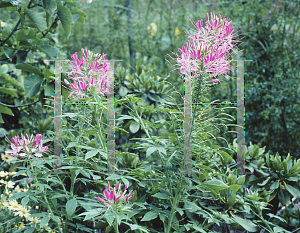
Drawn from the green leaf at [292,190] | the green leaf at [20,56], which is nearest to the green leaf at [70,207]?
the green leaf at [20,56]

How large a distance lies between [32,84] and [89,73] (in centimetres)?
48

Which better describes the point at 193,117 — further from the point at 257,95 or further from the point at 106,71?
the point at 257,95

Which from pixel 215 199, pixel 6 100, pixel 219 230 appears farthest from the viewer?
pixel 6 100

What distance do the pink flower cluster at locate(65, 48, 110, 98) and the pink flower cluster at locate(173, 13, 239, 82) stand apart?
278 millimetres

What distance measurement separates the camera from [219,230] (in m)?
1.31

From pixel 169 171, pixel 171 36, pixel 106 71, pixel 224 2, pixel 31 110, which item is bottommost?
pixel 169 171

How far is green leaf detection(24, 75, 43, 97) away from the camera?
1.24 meters

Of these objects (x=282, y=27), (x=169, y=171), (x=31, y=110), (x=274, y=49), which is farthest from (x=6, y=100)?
(x=282, y=27)

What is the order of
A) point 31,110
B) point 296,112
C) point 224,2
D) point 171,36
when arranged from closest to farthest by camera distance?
point 31,110, point 296,112, point 224,2, point 171,36

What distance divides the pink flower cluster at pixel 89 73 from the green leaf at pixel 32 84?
40 centimetres

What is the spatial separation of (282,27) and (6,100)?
9.25 ft

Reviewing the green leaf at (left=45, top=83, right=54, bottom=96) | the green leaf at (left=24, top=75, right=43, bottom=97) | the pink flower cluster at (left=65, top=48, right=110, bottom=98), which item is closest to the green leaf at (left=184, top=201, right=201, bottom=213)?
the pink flower cluster at (left=65, top=48, right=110, bottom=98)

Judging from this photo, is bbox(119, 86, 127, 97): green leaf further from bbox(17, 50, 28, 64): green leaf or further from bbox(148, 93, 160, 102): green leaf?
bbox(17, 50, 28, 64): green leaf

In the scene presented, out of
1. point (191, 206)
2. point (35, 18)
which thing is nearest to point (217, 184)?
point (191, 206)
